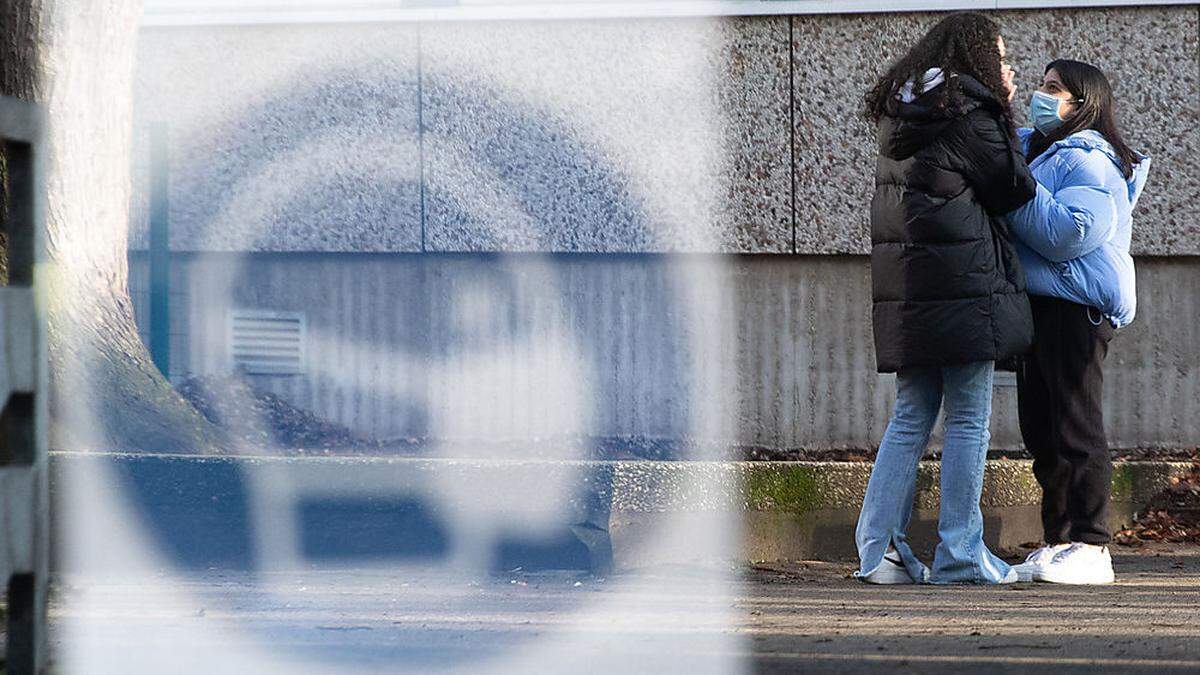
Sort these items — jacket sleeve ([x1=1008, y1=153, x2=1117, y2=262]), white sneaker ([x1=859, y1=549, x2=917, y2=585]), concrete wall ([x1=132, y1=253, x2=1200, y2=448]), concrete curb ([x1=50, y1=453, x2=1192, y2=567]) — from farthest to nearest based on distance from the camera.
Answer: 1. concrete wall ([x1=132, y1=253, x2=1200, y2=448])
2. concrete curb ([x1=50, y1=453, x2=1192, y2=567])
3. white sneaker ([x1=859, y1=549, x2=917, y2=585])
4. jacket sleeve ([x1=1008, y1=153, x2=1117, y2=262])

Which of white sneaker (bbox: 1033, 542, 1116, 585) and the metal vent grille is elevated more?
the metal vent grille

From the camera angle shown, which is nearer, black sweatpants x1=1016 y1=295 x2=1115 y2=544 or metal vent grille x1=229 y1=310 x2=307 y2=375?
black sweatpants x1=1016 y1=295 x2=1115 y2=544

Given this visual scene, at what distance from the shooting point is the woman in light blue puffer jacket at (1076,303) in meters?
4.91

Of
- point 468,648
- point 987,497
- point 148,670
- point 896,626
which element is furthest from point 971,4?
point 148,670

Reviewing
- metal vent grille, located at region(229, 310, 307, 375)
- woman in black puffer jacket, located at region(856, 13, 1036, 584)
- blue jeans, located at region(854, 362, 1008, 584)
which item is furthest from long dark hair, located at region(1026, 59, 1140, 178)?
metal vent grille, located at region(229, 310, 307, 375)

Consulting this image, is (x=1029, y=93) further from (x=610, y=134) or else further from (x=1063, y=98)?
(x=1063, y=98)

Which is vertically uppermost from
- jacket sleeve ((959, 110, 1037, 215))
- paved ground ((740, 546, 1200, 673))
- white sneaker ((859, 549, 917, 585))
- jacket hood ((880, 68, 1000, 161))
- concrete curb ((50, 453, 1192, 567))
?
jacket hood ((880, 68, 1000, 161))

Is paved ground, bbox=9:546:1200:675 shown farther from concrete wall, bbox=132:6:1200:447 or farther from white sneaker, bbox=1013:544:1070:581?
concrete wall, bbox=132:6:1200:447

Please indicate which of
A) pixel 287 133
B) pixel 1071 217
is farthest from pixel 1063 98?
pixel 287 133

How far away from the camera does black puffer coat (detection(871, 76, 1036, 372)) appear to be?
15.4 feet

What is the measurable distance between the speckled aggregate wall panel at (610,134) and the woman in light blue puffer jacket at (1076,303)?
2.29 meters

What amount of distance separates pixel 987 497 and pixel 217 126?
3.69 metres

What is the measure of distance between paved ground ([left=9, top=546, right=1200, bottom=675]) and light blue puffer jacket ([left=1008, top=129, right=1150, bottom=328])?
86 cm

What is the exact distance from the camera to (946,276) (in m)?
4.68
